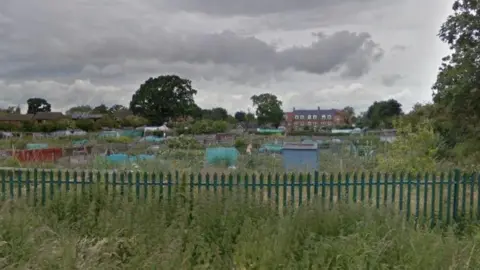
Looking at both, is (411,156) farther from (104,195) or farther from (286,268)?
(104,195)

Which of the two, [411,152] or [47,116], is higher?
[47,116]

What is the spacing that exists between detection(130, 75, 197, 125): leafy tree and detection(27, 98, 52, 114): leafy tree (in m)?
37.6

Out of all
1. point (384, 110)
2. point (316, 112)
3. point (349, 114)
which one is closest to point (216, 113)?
point (316, 112)

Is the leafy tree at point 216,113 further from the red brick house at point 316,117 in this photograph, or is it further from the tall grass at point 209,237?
the tall grass at point 209,237

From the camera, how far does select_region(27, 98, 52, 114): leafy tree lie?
111 metres

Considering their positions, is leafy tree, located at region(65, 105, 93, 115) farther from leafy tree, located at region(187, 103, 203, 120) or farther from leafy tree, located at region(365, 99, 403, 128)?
leafy tree, located at region(365, 99, 403, 128)

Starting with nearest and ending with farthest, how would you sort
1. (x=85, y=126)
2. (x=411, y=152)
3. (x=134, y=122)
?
(x=411, y=152)
(x=85, y=126)
(x=134, y=122)

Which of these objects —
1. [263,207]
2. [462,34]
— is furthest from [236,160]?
[462,34]

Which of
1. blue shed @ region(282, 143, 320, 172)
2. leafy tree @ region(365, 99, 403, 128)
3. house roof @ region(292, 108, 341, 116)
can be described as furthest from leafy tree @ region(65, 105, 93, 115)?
blue shed @ region(282, 143, 320, 172)

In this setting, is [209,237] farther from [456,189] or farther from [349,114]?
[349,114]

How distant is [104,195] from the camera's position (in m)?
6.34

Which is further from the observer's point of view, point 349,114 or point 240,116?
point 240,116

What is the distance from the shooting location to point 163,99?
288ft

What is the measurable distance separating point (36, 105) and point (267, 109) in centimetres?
6929
